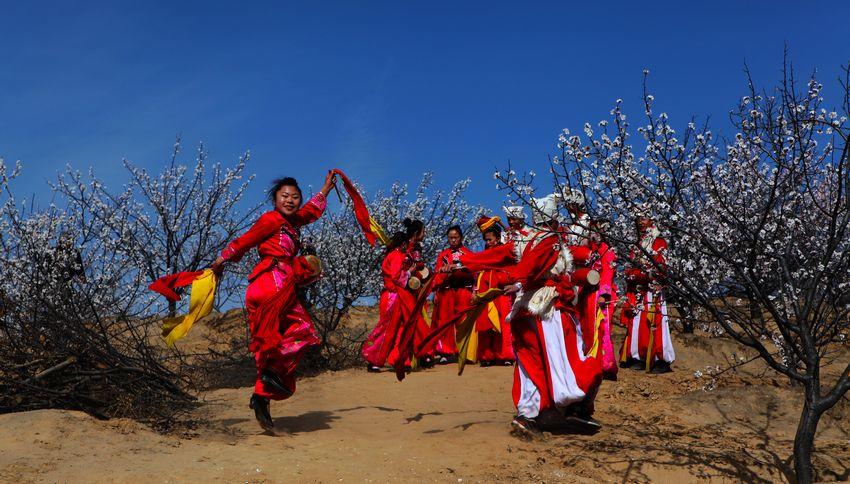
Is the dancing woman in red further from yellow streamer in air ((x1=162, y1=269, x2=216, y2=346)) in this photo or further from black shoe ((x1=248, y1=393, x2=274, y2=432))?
yellow streamer in air ((x1=162, y1=269, x2=216, y2=346))

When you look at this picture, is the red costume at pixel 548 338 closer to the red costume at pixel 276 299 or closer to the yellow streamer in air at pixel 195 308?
the red costume at pixel 276 299

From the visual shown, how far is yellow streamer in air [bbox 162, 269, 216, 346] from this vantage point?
6055mm

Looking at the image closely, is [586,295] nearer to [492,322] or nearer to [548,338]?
[548,338]

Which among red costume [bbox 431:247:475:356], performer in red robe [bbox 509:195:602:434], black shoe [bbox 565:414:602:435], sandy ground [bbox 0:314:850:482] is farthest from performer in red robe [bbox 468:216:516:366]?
black shoe [bbox 565:414:602:435]

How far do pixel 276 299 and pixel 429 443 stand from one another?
5.73 feet

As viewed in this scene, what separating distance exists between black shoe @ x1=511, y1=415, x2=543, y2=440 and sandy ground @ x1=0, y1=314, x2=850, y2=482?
66 mm

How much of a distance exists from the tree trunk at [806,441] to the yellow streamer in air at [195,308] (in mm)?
4541

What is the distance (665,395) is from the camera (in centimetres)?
803

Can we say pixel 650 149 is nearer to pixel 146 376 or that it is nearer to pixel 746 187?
pixel 746 187

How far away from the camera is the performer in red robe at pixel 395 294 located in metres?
9.90

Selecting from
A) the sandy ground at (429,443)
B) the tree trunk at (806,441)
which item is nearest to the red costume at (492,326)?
the sandy ground at (429,443)

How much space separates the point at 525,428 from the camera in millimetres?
5930

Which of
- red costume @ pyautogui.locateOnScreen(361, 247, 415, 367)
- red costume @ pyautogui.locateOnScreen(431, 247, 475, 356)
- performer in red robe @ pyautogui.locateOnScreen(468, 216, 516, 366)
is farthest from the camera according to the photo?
red costume @ pyautogui.locateOnScreen(431, 247, 475, 356)

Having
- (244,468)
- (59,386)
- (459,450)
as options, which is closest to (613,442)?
(459,450)
